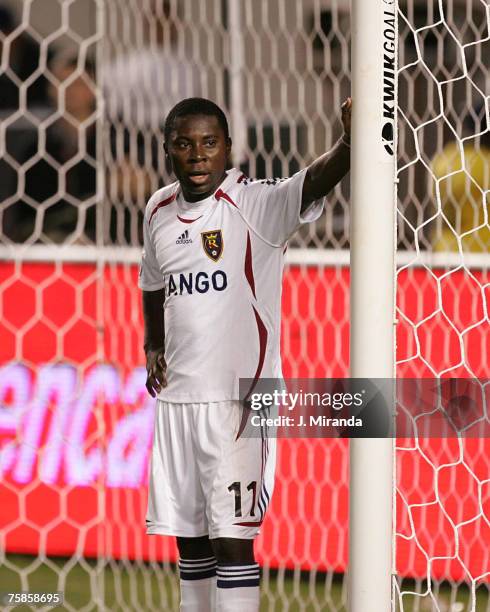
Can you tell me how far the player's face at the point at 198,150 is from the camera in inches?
90.4

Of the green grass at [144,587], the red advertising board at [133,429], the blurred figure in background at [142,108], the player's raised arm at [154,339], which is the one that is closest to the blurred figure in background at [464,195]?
the red advertising board at [133,429]

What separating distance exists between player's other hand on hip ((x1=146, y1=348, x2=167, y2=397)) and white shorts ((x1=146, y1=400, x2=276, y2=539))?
2.1 inches

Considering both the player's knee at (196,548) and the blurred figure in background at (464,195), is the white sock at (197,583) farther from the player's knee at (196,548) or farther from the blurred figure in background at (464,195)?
the blurred figure in background at (464,195)

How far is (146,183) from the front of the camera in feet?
13.0

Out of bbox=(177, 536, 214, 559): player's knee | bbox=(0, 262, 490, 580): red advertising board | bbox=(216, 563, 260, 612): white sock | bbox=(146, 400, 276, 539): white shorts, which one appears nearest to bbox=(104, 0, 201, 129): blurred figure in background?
bbox=(0, 262, 490, 580): red advertising board

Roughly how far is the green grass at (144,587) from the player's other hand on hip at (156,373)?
1.06 meters

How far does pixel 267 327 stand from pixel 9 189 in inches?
82.4

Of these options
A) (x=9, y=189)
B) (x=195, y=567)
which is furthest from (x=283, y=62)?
(x=195, y=567)

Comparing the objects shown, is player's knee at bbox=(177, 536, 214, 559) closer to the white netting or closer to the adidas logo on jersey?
the adidas logo on jersey

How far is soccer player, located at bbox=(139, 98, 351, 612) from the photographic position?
A: 7.56 feet

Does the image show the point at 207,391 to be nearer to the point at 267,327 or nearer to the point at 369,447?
the point at 267,327

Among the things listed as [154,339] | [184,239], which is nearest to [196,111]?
[184,239]

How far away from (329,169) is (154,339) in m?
0.66

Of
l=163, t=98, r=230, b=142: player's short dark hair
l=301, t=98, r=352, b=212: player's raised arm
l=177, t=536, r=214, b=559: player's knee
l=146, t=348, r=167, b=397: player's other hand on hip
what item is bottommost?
l=177, t=536, r=214, b=559: player's knee
